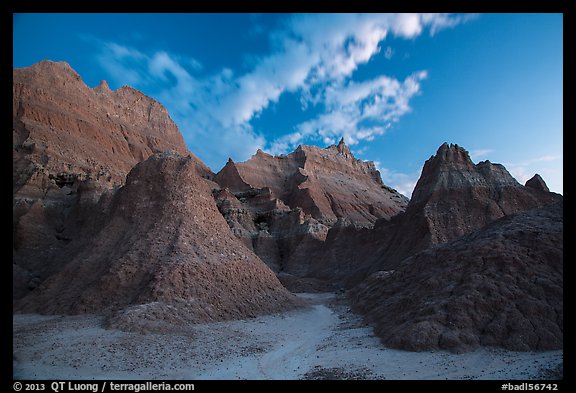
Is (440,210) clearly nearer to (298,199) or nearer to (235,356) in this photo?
(235,356)

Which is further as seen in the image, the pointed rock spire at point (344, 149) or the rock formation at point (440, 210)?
the pointed rock spire at point (344, 149)

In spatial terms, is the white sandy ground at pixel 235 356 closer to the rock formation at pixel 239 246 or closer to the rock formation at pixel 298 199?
the rock formation at pixel 239 246

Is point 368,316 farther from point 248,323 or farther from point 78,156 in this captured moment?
point 78,156

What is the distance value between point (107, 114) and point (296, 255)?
41.4 m

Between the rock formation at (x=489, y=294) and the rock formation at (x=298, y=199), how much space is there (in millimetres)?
29946

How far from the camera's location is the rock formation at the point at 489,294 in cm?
1159

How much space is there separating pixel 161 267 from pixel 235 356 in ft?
28.9

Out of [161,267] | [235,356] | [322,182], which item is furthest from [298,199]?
[235,356]

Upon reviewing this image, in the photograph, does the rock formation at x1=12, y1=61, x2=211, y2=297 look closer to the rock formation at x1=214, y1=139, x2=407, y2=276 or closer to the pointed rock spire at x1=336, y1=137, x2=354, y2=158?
the rock formation at x1=214, y1=139, x2=407, y2=276

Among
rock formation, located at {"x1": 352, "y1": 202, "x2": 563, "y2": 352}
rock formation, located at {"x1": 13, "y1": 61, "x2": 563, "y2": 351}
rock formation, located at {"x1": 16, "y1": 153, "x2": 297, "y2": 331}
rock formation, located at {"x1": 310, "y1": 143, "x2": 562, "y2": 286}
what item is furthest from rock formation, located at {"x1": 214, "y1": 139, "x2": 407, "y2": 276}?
rock formation, located at {"x1": 352, "y1": 202, "x2": 563, "y2": 352}

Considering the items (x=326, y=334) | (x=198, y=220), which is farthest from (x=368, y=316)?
(x=198, y=220)

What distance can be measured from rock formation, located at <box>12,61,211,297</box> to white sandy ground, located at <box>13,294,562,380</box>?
1271cm

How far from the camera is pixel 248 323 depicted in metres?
18.4

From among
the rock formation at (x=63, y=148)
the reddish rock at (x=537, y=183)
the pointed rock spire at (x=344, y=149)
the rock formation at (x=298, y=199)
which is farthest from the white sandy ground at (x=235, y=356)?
the pointed rock spire at (x=344, y=149)
